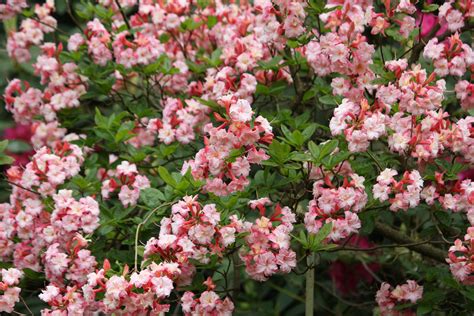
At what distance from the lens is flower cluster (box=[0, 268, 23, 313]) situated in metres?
2.26

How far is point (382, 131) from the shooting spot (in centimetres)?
213

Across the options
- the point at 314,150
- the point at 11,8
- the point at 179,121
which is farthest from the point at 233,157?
the point at 11,8

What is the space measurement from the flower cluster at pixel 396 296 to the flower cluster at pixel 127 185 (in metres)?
0.75

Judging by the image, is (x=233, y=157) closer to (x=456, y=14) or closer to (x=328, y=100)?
(x=328, y=100)

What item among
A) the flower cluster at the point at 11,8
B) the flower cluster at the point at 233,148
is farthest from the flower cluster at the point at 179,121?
the flower cluster at the point at 11,8

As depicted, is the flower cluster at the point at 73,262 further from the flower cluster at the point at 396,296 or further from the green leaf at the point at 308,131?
the flower cluster at the point at 396,296

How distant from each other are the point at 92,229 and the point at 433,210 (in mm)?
942

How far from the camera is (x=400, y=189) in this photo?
2.14 m

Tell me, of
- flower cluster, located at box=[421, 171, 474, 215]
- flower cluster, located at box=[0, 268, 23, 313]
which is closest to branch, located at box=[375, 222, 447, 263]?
flower cluster, located at box=[421, 171, 474, 215]

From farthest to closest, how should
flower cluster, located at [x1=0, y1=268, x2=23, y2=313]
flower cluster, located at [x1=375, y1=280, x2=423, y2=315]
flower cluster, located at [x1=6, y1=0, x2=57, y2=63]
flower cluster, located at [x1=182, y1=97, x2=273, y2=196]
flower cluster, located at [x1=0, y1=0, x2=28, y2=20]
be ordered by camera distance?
flower cluster, located at [x1=6, y1=0, x2=57, y2=63] → flower cluster, located at [x1=0, y1=0, x2=28, y2=20] → flower cluster, located at [x1=375, y1=280, x2=423, y2=315] → flower cluster, located at [x1=0, y1=268, x2=23, y2=313] → flower cluster, located at [x1=182, y1=97, x2=273, y2=196]

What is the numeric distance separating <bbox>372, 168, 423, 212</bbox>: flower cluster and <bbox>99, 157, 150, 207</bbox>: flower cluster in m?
0.70

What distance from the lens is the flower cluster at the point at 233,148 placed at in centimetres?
203

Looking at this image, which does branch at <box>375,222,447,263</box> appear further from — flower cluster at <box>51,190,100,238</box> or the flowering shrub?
flower cluster at <box>51,190,100,238</box>

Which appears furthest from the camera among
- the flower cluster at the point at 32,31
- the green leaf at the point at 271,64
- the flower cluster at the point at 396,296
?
the flower cluster at the point at 32,31
